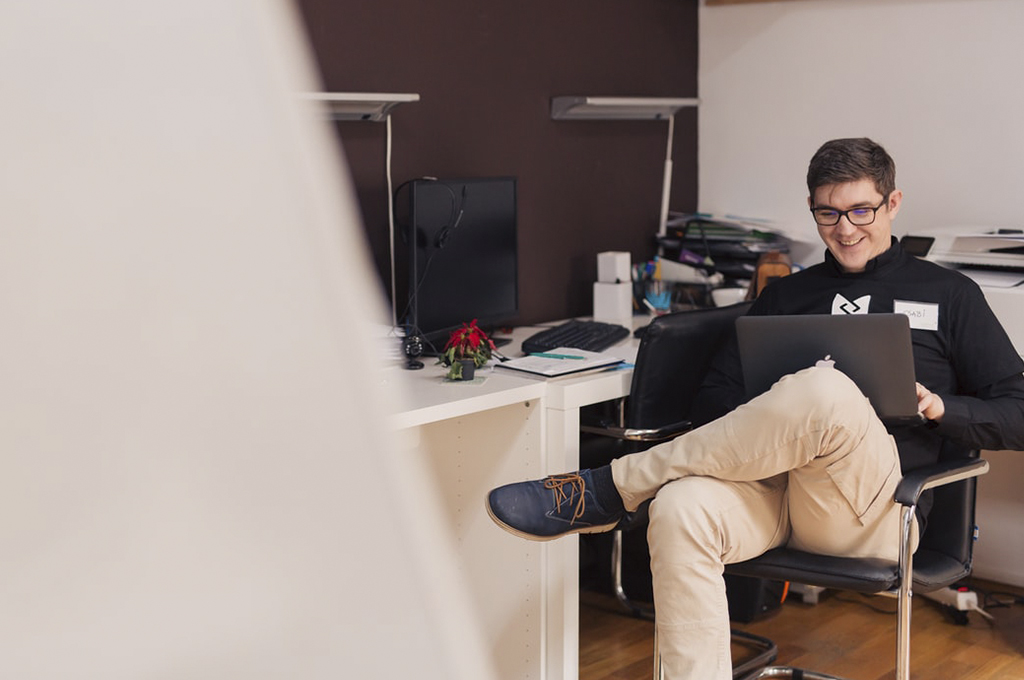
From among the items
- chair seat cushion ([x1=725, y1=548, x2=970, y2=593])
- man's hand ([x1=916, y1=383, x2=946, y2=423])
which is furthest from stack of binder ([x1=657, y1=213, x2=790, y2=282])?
chair seat cushion ([x1=725, y1=548, x2=970, y2=593])

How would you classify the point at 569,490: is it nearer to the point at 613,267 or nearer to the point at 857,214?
the point at 857,214

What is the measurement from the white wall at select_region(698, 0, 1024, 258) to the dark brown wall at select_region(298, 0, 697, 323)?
139 mm

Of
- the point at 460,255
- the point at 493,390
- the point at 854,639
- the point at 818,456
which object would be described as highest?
the point at 460,255

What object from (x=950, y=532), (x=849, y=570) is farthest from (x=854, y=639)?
(x=849, y=570)

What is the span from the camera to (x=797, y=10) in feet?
11.4

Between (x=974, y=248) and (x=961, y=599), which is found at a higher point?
(x=974, y=248)

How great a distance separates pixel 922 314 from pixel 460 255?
1.05 metres

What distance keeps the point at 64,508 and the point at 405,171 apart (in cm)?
269

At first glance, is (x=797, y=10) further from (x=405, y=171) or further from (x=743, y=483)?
(x=743, y=483)

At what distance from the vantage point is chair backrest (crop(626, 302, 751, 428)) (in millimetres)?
2387

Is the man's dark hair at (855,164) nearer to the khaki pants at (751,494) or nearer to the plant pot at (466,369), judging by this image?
the khaki pants at (751,494)

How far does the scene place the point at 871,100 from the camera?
3.33m

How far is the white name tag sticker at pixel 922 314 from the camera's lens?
231 centimetres

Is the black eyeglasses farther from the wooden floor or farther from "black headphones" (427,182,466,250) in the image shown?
the wooden floor
